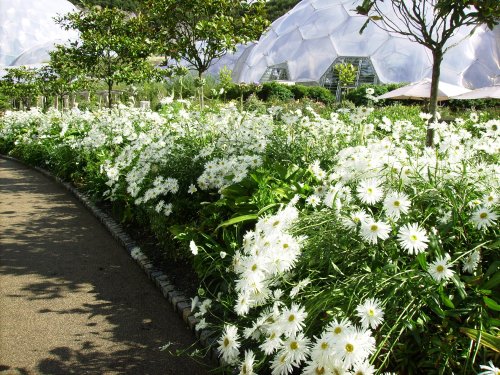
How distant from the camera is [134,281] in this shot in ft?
14.4

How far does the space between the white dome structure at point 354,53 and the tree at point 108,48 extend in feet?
60.7

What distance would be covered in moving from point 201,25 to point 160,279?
214 inches

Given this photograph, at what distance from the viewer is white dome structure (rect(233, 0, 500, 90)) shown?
2620 cm

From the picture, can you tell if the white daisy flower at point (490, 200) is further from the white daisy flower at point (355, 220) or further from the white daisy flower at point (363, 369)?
the white daisy flower at point (363, 369)

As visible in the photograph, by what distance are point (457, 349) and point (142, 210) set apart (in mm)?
4146

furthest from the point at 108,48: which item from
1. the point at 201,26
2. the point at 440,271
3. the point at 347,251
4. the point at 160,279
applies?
the point at 440,271

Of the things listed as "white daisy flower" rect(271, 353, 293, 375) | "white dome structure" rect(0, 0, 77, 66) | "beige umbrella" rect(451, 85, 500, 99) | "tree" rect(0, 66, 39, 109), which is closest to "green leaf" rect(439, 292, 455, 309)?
"white daisy flower" rect(271, 353, 293, 375)

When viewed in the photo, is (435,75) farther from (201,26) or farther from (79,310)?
(201,26)

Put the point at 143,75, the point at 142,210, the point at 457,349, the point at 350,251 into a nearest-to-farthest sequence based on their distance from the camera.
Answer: the point at 457,349
the point at 350,251
the point at 142,210
the point at 143,75

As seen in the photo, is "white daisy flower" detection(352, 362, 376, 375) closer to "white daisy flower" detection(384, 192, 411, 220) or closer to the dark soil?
"white daisy flower" detection(384, 192, 411, 220)

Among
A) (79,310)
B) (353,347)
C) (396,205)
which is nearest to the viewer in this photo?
(353,347)

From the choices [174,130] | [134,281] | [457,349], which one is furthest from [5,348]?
[174,130]

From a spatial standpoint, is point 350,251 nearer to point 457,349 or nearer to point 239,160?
point 457,349

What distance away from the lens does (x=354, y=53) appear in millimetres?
27438
